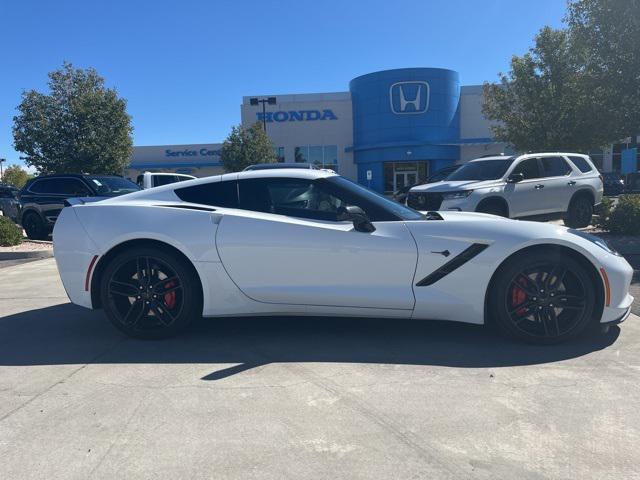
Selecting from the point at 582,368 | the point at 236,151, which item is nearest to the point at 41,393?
the point at 582,368

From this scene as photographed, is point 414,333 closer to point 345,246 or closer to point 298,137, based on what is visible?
point 345,246

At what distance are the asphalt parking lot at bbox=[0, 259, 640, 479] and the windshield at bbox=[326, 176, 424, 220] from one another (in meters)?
1.04

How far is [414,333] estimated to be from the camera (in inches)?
166

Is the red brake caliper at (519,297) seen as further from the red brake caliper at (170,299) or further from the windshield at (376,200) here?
the red brake caliper at (170,299)

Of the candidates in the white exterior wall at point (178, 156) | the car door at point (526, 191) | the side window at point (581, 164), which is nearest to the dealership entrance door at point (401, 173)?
the white exterior wall at point (178, 156)

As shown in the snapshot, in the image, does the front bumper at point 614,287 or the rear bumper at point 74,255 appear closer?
the front bumper at point 614,287

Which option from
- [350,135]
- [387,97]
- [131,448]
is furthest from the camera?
[350,135]

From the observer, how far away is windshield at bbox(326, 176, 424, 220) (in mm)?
3998

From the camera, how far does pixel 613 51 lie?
10461 millimetres

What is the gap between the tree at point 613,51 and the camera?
10031 millimetres

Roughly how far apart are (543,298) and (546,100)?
16.8m

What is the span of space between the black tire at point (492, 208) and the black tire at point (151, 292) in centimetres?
649

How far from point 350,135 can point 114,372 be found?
114ft

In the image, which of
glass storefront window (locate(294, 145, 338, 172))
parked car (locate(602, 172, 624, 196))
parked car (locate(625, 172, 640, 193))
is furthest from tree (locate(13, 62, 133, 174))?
parked car (locate(625, 172, 640, 193))
